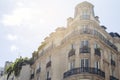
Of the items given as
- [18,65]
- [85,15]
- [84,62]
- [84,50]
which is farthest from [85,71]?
[18,65]

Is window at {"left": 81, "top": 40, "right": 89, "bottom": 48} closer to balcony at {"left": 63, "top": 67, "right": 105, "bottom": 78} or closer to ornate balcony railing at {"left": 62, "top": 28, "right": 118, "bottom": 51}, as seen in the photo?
ornate balcony railing at {"left": 62, "top": 28, "right": 118, "bottom": 51}

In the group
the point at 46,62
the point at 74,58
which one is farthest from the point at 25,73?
the point at 74,58

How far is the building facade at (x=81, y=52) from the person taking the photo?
40469mm

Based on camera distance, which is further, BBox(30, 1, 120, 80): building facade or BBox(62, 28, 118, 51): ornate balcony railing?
BBox(62, 28, 118, 51): ornate balcony railing

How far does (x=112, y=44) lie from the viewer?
4738 cm

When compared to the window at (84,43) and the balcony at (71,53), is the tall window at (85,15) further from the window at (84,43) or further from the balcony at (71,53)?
the balcony at (71,53)

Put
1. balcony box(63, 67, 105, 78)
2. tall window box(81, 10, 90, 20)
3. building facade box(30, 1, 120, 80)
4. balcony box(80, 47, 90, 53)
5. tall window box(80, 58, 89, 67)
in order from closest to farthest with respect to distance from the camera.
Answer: balcony box(63, 67, 105, 78), tall window box(80, 58, 89, 67), building facade box(30, 1, 120, 80), balcony box(80, 47, 90, 53), tall window box(81, 10, 90, 20)

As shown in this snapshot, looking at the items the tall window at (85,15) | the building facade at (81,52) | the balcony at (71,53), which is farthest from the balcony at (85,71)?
the tall window at (85,15)

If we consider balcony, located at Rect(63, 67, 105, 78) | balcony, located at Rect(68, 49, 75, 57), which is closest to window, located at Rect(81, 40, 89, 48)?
balcony, located at Rect(68, 49, 75, 57)

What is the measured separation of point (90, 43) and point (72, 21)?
6.57 metres

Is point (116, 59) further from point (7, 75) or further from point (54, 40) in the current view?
point (7, 75)

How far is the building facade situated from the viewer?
40.5 m

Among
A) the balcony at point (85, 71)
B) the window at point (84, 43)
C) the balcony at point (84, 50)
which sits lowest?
the balcony at point (85, 71)

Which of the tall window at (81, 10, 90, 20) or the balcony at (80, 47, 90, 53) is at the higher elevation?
the tall window at (81, 10, 90, 20)
